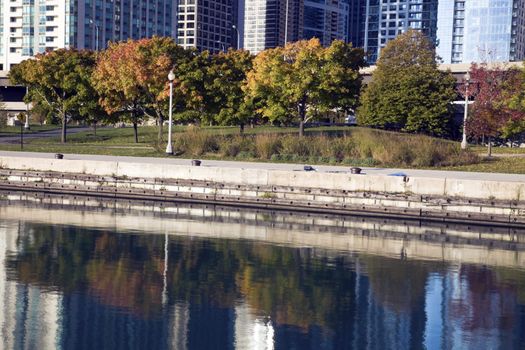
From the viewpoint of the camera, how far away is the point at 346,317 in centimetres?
2030

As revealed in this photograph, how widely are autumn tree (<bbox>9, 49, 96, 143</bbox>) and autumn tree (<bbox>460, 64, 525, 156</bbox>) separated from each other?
104ft

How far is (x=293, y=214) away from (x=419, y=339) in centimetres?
2067

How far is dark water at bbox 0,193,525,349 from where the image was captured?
60.0 feet

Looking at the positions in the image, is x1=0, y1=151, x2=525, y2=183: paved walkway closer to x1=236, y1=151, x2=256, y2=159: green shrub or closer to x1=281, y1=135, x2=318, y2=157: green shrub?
x1=236, y1=151, x2=256, y2=159: green shrub

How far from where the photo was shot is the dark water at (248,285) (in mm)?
18281

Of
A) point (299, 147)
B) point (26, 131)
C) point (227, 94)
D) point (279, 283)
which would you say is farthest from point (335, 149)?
point (26, 131)

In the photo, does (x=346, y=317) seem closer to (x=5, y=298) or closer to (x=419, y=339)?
(x=419, y=339)

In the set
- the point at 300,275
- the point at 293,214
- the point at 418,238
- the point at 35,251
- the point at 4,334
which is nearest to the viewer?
the point at 4,334

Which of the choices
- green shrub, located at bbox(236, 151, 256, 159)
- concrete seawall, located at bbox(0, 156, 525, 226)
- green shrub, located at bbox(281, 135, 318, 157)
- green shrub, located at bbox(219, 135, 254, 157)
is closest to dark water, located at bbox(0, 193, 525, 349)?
concrete seawall, located at bbox(0, 156, 525, 226)

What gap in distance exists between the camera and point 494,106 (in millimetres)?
54281

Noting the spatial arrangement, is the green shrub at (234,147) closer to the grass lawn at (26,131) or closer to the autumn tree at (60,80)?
the autumn tree at (60,80)

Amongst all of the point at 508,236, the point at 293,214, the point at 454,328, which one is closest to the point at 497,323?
the point at 454,328

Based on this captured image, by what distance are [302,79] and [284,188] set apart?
23.4 m

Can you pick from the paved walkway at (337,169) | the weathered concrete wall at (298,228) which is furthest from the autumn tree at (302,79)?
the weathered concrete wall at (298,228)
